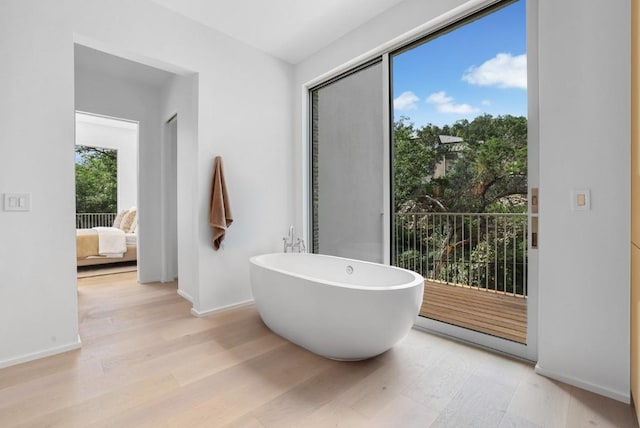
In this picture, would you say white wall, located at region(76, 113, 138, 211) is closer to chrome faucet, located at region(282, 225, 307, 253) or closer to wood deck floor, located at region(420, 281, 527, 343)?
chrome faucet, located at region(282, 225, 307, 253)

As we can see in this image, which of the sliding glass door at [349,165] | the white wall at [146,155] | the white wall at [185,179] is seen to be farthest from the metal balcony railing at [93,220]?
the sliding glass door at [349,165]

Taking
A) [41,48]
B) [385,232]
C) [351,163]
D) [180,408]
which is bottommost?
[180,408]

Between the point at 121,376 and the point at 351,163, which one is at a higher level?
the point at 351,163

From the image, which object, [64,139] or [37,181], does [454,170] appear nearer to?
[64,139]

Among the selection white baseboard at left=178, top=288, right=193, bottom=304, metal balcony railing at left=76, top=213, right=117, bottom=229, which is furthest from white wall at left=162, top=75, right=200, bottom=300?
metal balcony railing at left=76, top=213, right=117, bottom=229

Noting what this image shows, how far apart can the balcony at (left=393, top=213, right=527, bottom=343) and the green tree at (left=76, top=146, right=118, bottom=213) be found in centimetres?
665

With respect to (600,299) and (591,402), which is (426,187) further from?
(591,402)

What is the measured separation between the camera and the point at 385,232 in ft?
8.91

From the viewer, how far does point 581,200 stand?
1.61 m

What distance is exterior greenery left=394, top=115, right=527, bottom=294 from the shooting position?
2107 mm

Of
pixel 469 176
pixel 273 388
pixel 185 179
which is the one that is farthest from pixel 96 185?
pixel 469 176

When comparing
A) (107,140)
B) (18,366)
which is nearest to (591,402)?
(18,366)

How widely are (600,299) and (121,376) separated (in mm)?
2626

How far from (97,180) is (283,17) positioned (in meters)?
6.12
